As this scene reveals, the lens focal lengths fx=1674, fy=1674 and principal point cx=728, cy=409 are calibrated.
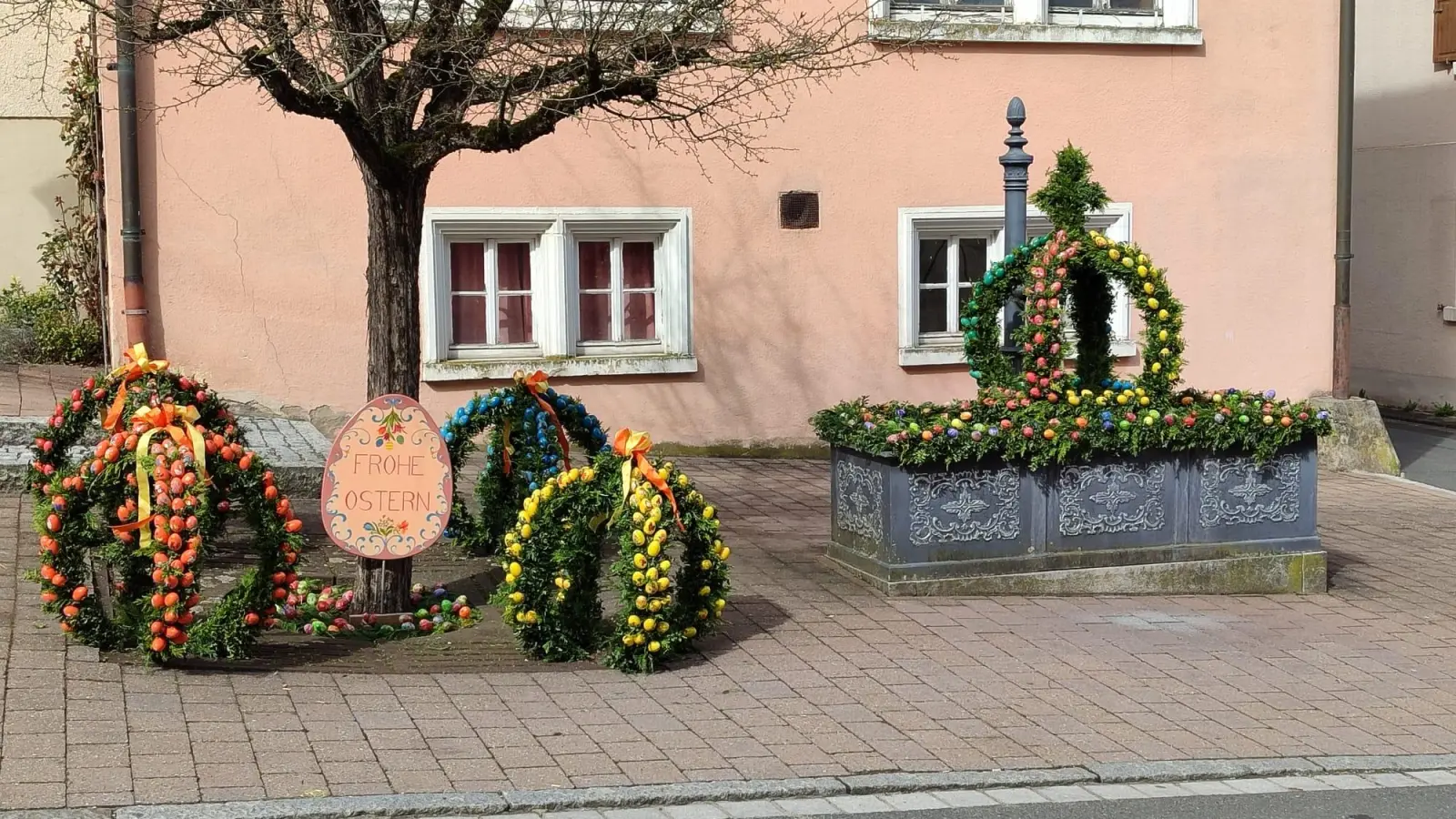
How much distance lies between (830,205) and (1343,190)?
453cm

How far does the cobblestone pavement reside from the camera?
18.6ft

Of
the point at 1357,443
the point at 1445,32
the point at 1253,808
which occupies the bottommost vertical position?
the point at 1253,808

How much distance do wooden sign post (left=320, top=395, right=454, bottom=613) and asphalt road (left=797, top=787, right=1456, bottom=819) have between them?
8.65 ft

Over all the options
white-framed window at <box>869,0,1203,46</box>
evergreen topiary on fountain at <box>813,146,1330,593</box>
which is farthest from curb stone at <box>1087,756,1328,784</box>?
white-framed window at <box>869,0,1203,46</box>

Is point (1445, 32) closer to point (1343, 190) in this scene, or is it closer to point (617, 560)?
point (1343, 190)

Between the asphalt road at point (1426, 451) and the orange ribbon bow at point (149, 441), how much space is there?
10.8 metres

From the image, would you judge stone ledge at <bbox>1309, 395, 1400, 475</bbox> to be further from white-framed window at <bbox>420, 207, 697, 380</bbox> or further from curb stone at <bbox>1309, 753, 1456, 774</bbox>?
curb stone at <bbox>1309, 753, 1456, 774</bbox>

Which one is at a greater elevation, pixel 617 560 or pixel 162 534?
pixel 162 534

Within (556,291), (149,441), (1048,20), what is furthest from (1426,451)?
(149,441)

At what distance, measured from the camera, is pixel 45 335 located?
13383mm

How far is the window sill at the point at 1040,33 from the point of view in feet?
41.8

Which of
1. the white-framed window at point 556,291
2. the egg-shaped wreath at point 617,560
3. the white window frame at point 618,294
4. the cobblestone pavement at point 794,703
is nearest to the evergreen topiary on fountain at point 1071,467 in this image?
the cobblestone pavement at point 794,703

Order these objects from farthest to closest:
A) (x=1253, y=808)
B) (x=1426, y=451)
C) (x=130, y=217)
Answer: (x=1426, y=451)
(x=130, y=217)
(x=1253, y=808)

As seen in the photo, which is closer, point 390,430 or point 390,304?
point 390,430
